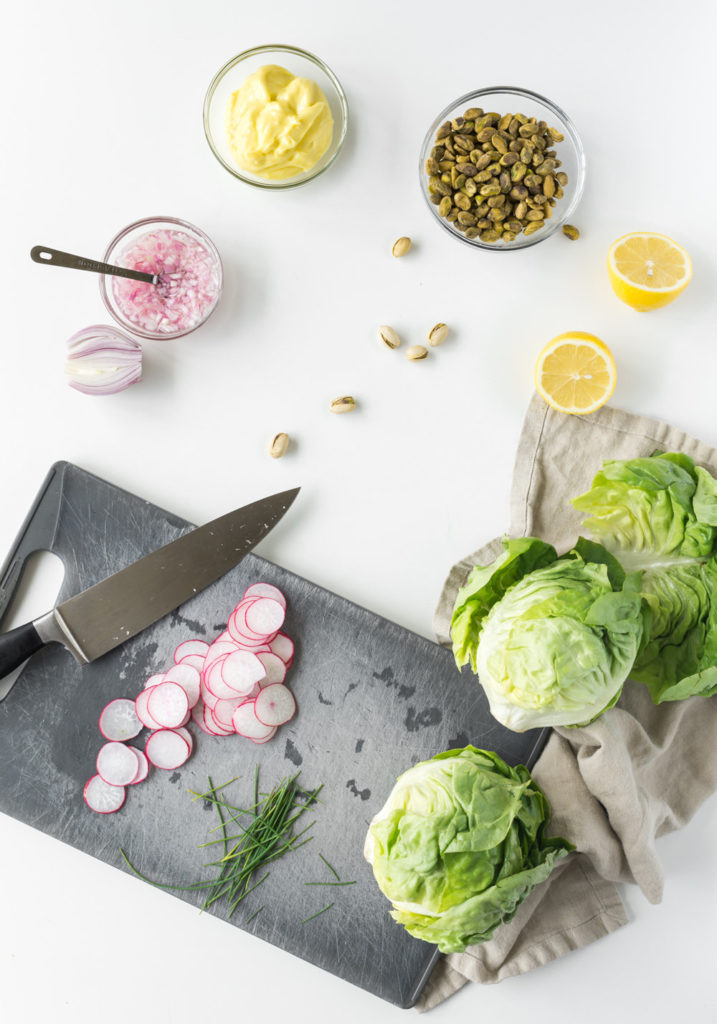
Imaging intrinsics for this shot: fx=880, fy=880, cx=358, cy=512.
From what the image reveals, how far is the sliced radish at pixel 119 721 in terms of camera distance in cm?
232

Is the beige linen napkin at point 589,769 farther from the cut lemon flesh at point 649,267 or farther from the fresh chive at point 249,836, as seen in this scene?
the fresh chive at point 249,836

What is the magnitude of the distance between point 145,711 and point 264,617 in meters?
0.40

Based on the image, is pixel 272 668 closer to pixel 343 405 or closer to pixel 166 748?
pixel 166 748

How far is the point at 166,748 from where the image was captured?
91.3 inches

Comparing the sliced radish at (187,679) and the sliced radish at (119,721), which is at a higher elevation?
the sliced radish at (187,679)

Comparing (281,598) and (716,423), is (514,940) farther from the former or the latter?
(716,423)

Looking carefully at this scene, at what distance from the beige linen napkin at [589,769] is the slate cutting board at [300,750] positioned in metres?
0.13

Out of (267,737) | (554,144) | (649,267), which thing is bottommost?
(267,737)

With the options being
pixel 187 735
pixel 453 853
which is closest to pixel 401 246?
pixel 187 735

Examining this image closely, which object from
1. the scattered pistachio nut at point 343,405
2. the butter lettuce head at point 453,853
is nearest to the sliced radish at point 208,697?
the butter lettuce head at point 453,853

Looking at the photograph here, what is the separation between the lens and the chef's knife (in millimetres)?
2297

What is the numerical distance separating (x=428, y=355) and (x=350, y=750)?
1.09 meters

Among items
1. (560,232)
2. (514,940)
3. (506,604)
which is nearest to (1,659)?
(506,604)

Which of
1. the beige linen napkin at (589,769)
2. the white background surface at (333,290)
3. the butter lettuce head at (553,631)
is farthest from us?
the white background surface at (333,290)
